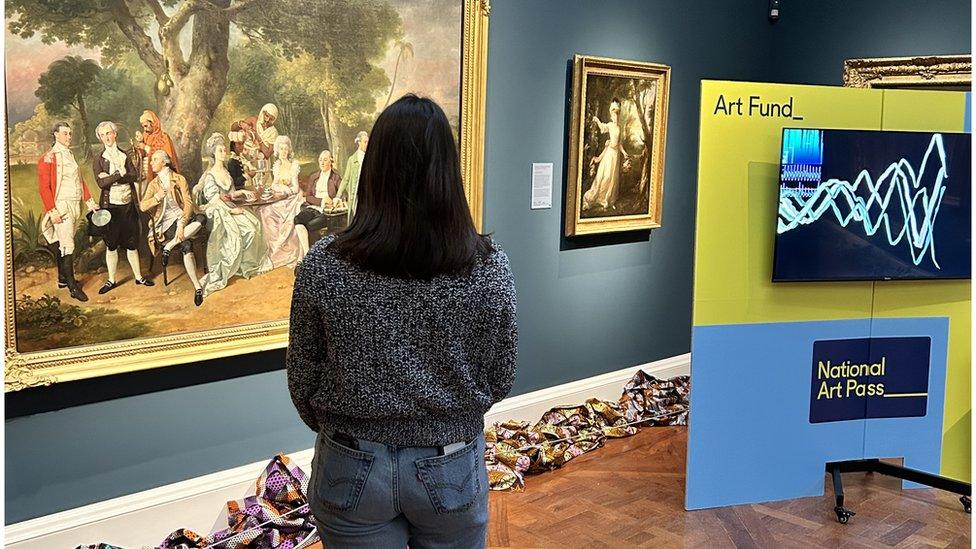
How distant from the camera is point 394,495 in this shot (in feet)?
6.54

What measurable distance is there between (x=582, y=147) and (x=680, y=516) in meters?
2.11

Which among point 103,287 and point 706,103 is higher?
point 706,103

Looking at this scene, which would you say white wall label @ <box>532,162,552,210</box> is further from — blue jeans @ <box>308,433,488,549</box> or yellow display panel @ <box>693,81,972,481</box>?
blue jeans @ <box>308,433,488,549</box>

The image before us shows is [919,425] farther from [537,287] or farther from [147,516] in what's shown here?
[147,516]

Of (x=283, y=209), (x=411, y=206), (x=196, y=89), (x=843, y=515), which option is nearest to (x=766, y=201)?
(x=843, y=515)

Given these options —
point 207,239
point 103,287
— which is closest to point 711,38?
point 207,239

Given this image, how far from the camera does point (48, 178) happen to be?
3.29m

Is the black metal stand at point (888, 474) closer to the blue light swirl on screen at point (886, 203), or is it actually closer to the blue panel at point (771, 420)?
the blue panel at point (771, 420)

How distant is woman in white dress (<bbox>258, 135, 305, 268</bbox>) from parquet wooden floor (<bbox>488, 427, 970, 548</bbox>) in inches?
58.7

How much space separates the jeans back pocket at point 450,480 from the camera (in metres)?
2.01

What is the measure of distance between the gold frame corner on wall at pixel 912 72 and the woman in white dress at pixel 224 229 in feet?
14.1

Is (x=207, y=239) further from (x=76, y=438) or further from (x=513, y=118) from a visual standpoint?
(x=513, y=118)

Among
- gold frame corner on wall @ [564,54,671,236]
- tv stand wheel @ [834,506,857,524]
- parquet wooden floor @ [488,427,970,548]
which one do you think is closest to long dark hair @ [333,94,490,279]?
parquet wooden floor @ [488,427,970,548]

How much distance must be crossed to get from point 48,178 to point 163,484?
4.26ft
